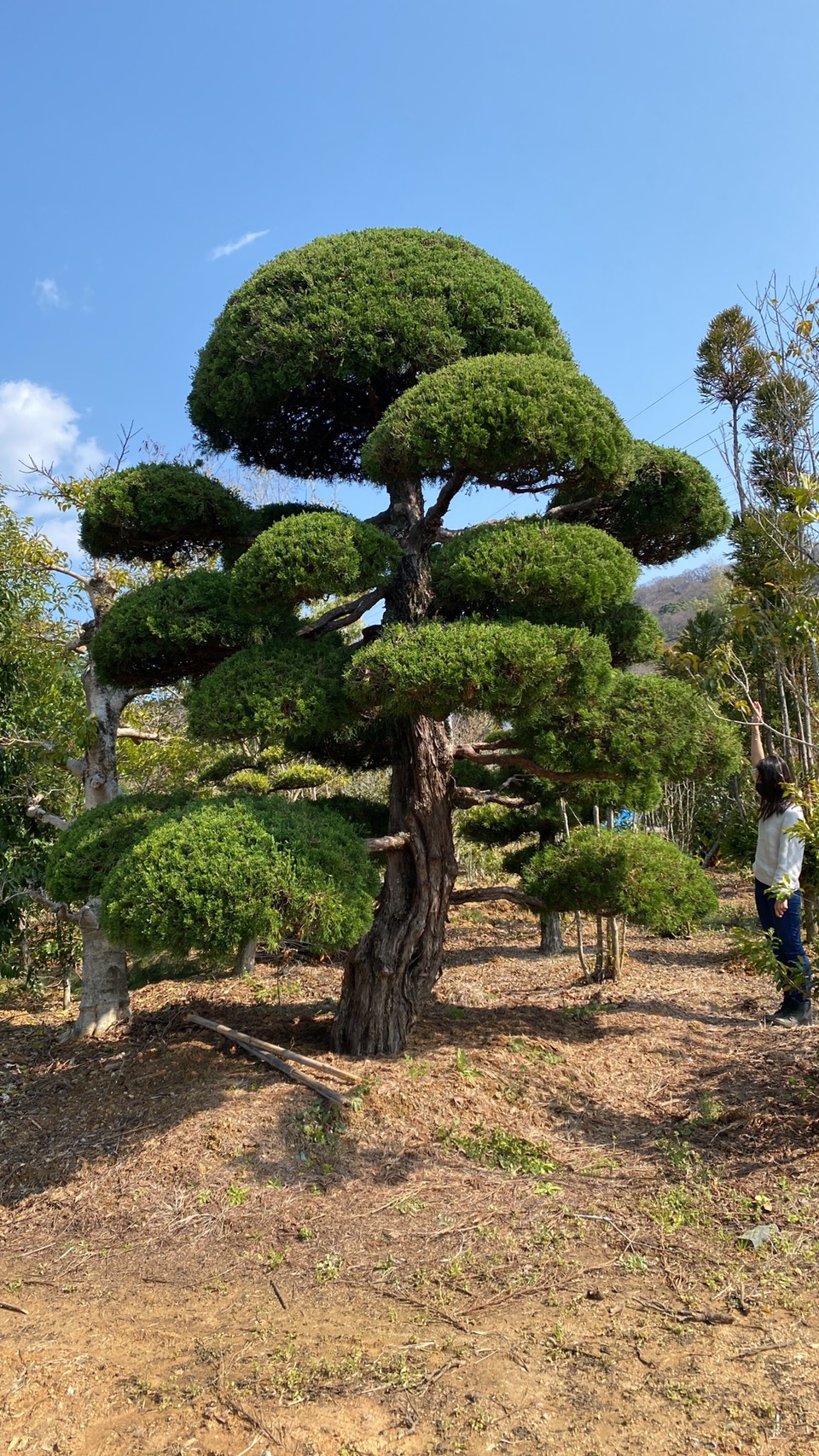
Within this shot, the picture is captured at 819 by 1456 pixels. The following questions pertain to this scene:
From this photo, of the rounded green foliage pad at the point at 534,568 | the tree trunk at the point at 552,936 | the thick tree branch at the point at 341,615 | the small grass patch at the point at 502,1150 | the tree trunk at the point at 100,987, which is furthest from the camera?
the tree trunk at the point at 552,936

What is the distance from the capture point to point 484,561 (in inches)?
151

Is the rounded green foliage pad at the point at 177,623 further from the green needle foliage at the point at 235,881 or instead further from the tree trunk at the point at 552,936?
the tree trunk at the point at 552,936

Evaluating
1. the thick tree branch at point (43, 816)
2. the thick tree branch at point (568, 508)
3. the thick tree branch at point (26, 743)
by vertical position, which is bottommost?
the thick tree branch at point (43, 816)

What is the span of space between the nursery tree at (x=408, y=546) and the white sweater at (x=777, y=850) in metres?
0.69

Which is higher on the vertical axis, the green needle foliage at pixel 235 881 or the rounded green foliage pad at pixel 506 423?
the rounded green foliage pad at pixel 506 423

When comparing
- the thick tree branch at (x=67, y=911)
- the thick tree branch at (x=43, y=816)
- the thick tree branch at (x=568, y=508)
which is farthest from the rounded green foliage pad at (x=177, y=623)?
the thick tree branch at (x=43, y=816)

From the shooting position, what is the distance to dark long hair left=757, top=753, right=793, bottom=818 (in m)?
4.19

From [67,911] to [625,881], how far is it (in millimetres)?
3496

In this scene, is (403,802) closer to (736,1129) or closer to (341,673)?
(341,673)

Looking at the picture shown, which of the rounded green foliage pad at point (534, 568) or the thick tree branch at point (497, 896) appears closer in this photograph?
the rounded green foliage pad at point (534, 568)

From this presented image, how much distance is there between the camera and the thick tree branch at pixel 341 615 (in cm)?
443

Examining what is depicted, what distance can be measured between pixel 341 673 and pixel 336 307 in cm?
176

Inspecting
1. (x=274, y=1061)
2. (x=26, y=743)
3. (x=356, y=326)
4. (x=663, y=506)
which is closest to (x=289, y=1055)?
(x=274, y=1061)

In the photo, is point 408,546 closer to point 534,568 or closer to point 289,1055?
point 534,568
